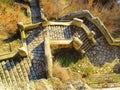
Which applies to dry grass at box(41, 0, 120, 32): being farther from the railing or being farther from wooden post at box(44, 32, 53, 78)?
wooden post at box(44, 32, 53, 78)

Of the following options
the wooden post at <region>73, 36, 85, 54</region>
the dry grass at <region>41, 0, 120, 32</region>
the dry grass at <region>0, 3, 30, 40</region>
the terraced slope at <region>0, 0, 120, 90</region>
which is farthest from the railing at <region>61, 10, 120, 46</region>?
the dry grass at <region>41, 0, 120, 32</region>

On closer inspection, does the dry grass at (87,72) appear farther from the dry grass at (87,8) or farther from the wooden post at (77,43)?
the dry grass at (87,8)

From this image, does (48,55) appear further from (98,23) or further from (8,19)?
(8,19)

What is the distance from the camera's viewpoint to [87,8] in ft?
91.5

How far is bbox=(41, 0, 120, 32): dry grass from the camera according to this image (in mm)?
27188

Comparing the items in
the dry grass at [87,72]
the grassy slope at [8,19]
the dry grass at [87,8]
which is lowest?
the dry grass at [87,72]

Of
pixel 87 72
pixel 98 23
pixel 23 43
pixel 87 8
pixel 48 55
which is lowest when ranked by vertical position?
pixel 87 72

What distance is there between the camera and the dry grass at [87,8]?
1070 inches

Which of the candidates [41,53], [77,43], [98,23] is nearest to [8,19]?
[41,53]

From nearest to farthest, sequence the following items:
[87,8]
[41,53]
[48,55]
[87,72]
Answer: [48,55]
[41,53]
[87,72]
[87,8]

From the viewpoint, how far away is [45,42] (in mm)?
19297

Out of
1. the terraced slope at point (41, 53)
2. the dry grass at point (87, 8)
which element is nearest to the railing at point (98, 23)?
the terraced slope at point (41, 53)

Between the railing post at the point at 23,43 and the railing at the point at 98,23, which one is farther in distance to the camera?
the railing at the point at 98,23

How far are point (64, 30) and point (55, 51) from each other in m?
2.00
